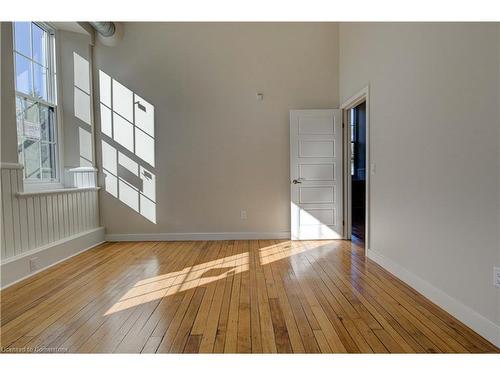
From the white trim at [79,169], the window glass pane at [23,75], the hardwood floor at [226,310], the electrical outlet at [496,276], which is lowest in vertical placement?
the hardwood floor at [226,310]

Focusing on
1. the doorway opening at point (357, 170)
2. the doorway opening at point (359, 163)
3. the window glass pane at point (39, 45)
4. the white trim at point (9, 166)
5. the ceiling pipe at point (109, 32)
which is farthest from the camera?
the doorway opening at point (359, 163)

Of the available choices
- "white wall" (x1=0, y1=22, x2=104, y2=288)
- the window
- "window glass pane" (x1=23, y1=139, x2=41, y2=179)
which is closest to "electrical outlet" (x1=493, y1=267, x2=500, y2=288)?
"white wall" (x1=0, y1=22, x2=104, y2=288)

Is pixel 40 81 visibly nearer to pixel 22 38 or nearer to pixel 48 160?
pixel 22 38

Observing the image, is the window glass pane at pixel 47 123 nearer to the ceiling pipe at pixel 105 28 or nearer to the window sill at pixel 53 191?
the window sill at pixel 53 191

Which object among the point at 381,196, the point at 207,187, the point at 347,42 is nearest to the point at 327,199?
the point at 381,196

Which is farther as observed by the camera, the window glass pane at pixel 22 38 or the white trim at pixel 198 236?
the white trim at pixel 198 236

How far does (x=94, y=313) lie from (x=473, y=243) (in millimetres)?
2711

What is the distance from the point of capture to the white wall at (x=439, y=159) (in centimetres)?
179

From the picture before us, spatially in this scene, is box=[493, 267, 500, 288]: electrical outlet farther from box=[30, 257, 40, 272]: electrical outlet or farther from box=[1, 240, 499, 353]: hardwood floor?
box=[30, 257, 40, 272]: electrical outlet

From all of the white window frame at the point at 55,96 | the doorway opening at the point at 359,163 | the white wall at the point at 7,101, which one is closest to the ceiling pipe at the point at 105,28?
the white window frame at the point at 55,96

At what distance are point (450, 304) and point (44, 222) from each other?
13.1ft

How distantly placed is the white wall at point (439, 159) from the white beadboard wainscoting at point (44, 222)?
3731 mm

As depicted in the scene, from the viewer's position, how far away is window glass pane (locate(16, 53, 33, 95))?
3326 mm
